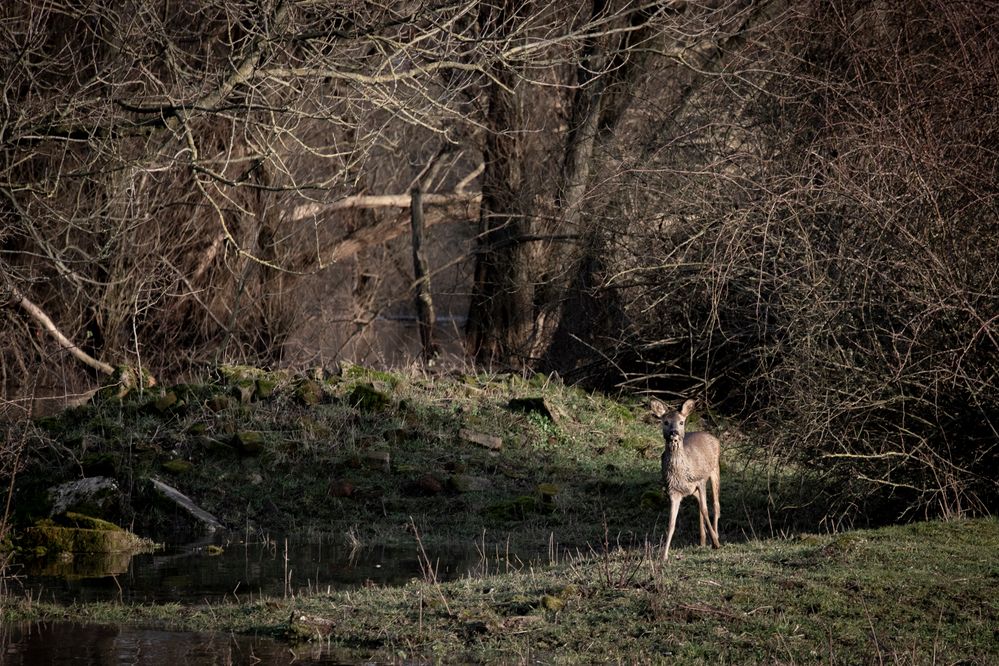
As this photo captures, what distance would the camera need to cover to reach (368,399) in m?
15.3

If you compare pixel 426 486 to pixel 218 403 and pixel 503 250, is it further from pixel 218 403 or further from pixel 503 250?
pixel 503 250

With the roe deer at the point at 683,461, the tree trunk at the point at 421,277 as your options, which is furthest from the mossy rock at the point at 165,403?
the tree trunk at the point at 421,277

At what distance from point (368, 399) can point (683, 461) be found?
6222 mm

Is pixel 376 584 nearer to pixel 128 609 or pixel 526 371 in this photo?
pixel 128 609

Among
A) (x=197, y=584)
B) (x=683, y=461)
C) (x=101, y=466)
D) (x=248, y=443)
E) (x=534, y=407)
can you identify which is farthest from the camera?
(x=534, y=407)

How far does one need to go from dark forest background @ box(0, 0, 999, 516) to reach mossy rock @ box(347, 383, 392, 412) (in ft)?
8.06

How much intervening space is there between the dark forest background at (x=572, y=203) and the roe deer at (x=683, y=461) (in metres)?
1.23

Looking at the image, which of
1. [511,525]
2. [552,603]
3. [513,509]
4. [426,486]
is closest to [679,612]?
[552,603]

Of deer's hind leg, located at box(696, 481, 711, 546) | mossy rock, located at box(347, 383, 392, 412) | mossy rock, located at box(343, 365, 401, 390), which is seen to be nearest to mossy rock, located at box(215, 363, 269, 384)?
mossy rock, located at box(343, 365, 401, 390)

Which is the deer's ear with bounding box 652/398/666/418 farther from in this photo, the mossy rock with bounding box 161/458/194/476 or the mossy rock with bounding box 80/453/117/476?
the mossy rock with bounding box 80/453/117/476

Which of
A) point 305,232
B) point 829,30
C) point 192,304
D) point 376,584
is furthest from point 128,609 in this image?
point 305,232

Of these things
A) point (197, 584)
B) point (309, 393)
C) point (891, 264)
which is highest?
point (891, 264)

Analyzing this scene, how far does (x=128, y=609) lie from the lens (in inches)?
346

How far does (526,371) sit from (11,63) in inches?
349
